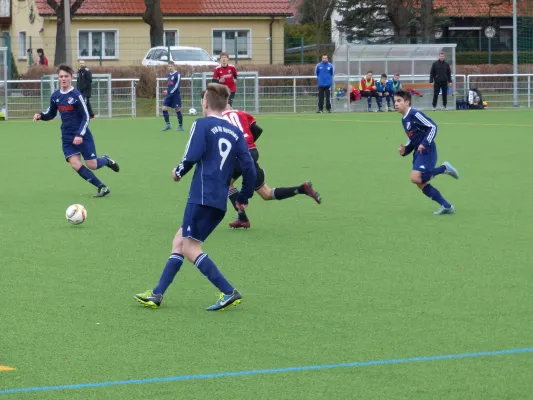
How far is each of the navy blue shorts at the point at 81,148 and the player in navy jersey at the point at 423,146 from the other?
162 inches

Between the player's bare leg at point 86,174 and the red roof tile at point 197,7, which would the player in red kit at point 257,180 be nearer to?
the player's bare leg at point 86,174

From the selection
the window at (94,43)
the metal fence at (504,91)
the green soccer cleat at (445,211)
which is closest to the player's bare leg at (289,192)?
the green soccer cleat at (445,211)

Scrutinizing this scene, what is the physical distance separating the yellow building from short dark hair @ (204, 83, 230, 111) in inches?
1670

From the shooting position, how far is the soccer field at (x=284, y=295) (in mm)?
5555

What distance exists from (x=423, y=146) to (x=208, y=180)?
202 inches

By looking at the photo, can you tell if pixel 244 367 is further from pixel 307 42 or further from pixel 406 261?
pixel 307 42

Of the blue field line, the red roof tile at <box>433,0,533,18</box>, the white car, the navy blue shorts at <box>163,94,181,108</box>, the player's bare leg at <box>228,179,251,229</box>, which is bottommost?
the blue field line

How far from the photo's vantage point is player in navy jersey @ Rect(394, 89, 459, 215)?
11711mm

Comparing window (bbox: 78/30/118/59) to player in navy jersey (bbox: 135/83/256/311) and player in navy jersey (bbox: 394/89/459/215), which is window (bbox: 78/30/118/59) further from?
player in navy jersey (bbox: 135/83/256/311)

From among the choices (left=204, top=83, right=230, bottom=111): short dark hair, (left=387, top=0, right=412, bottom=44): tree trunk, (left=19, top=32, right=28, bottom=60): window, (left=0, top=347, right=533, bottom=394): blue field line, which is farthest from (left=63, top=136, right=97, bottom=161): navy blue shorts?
(left=19, top=32, right=28, bottom=60): window

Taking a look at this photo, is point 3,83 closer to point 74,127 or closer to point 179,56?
point 179,56

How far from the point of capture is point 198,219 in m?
7.04

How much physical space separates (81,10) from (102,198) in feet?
128

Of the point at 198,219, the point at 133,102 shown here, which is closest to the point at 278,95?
the point at 133,102
